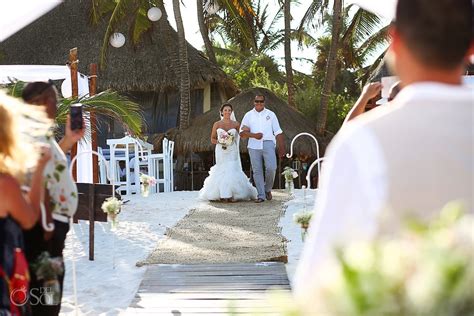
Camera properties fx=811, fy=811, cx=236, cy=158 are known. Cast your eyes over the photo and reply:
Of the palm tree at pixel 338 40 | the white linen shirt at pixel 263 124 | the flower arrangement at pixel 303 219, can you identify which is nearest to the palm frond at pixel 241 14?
the palm tree at pixel 338 40

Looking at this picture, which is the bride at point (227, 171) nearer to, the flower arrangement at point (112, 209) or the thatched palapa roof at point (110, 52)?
the flower arrangement at point (112, 209)

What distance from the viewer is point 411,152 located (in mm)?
1647

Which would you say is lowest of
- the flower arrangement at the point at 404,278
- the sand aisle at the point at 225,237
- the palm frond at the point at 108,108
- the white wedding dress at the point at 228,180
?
the sand aisle at the point at 225,237

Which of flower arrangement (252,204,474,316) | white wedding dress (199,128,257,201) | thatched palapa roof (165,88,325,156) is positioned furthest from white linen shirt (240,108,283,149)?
flower arrangement (252,204,474,316)

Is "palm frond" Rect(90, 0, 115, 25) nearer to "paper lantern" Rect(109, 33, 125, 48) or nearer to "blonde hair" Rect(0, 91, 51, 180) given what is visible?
"paper lantern" Rect(109, 33, 125, 48)

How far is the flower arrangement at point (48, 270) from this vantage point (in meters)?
3.36

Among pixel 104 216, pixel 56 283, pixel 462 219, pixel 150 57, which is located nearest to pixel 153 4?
pixel 150 57

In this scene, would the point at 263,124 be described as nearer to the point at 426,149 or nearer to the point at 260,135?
the point at 260,135

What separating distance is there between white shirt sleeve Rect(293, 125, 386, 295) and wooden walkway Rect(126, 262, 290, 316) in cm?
335

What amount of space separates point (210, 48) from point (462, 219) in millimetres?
23406

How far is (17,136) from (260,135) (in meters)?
9.30

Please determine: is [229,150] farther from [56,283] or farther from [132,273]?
[56,283]

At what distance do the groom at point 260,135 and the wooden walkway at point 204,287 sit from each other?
5.31m

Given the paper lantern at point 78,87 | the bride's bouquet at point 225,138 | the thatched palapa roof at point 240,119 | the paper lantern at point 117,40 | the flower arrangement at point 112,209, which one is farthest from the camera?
the paper lantern at point 117,40
